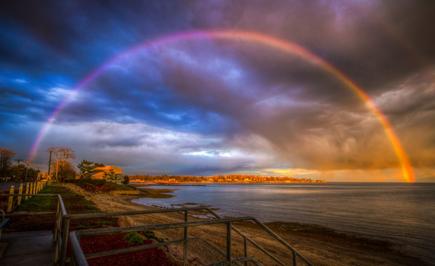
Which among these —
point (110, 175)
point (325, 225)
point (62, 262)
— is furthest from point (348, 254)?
point (110, 175)

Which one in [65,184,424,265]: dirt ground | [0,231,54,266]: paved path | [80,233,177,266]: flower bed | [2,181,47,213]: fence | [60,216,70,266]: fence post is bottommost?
[65,184,424,265]: dirt ground

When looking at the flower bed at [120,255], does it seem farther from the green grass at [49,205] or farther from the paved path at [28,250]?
the green grass at [49,205]

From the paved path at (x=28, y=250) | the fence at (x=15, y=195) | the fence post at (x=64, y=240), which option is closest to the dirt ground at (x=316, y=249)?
the paved path at (x=28, y=250)

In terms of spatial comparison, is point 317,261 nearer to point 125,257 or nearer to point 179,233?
point 179,233

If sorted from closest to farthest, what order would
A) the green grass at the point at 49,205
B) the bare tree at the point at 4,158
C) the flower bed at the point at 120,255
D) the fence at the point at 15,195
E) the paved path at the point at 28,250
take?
the paved path at the point at 28,250 → the flower bed at the point at 120,255 → the fence at the point at 15,195 → the green grass at the point at 49,205 → the bare tree at the point at 4,158

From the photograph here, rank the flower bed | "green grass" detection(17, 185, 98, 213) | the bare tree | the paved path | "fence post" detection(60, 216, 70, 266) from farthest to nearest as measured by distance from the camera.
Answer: the bare tree → "green grass" detection(17, 185, 98, 213) → the flower bed → the paved path → "fence post" detection(60, 216, 70, 266)

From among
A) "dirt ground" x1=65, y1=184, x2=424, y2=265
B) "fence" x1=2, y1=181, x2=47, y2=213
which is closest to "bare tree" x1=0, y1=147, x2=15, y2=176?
"fence" x1=2, y1=181, x2=47, y2=213

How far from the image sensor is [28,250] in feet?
20.6

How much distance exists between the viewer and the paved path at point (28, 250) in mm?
5461

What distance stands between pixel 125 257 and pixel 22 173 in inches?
3396

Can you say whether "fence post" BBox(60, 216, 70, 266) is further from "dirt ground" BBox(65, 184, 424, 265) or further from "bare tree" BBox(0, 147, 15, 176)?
"bare tree" BBox(0, 147, 15, 176)

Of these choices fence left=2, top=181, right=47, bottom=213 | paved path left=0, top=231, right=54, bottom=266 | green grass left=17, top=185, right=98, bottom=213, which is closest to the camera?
paved path left=0, top=231, right=54, bottom=266

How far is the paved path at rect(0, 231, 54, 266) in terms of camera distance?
5461mm

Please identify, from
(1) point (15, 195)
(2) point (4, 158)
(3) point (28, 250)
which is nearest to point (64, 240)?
(3) point (28, 250)
